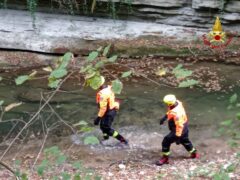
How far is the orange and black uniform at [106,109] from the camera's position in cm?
721

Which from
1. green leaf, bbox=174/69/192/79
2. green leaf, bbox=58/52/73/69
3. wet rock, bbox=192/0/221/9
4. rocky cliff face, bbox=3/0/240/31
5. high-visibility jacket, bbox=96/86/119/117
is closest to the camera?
green leaf, bbox=174/69/192/79

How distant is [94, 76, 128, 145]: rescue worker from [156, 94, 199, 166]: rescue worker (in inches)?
34.4

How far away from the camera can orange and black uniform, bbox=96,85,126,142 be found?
721cm

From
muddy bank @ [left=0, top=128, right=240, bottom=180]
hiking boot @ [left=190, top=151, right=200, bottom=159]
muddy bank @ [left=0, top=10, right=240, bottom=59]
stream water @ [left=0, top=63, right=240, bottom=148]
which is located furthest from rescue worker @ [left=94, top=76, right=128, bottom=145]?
muddy bank @ [left=0, top=10, right=240, bottom=59]

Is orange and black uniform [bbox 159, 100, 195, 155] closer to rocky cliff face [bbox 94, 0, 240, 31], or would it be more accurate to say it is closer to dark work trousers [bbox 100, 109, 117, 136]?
dark work trousers [bbox 100, 109, 117, 136]

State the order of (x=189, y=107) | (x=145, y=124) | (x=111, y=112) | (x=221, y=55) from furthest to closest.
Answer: (x=221, y=55), (x=189, y=107), (x=145, y=124), (x=111, y=112)

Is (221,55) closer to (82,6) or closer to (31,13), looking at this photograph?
(82,6)

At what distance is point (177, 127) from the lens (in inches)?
267

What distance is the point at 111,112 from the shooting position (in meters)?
7.41

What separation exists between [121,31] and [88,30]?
2.85 ft

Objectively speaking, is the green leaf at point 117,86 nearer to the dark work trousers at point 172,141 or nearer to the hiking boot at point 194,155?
the dark work trousers at point 172,141

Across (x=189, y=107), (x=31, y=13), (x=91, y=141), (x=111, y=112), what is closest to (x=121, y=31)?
(x=31, y=13)

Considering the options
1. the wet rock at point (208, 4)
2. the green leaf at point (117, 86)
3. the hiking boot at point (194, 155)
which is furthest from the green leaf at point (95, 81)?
the wet rock at point (208, 4)

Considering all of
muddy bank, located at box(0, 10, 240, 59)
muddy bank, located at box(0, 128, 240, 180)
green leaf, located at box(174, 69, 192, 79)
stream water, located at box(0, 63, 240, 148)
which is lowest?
muddy bank, located at box(0, 128, 240, 180)
